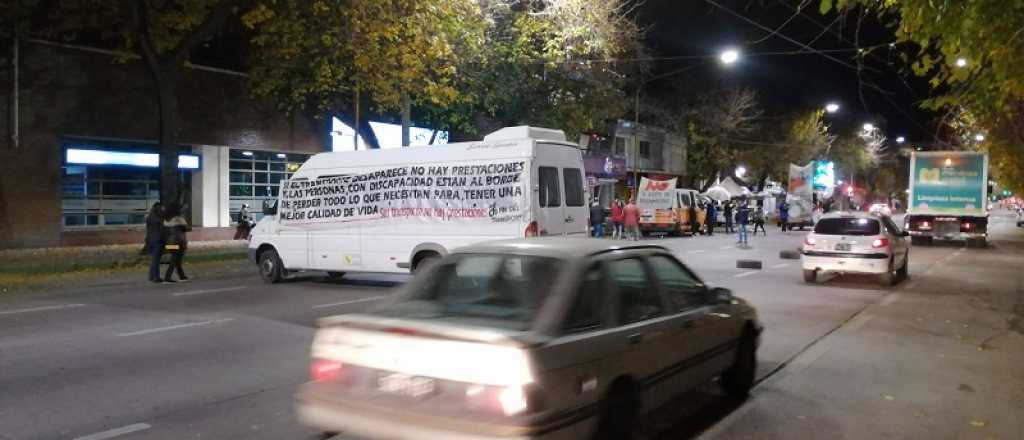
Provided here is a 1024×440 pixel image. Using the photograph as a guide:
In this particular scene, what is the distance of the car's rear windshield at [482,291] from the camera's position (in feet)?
15.2

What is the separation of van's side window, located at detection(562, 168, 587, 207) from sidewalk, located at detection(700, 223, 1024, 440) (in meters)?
4.95

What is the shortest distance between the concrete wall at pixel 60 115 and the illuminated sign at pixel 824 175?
45141 mm

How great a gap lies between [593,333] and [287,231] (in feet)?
38.3

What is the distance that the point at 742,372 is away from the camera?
6492 mm

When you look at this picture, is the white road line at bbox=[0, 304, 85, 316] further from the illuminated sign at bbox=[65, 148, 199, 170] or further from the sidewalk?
the illuminated sign at bbox=[65, 148, 199, 170]

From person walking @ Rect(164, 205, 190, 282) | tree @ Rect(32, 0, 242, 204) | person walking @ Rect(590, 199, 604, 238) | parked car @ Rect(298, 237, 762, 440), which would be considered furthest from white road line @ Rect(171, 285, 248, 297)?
person walking @ Rect(590, 199, 604, 238)

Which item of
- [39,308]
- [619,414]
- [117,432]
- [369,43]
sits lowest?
[117,432]

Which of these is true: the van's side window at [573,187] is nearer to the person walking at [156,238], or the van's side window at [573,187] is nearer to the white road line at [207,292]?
the white road line at [207,292]

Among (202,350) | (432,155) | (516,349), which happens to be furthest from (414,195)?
(516,349)

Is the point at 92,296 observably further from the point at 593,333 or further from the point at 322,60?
the point at 593,333

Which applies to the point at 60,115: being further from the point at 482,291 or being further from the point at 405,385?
the point at 405,385

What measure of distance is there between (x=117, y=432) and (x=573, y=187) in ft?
30.0

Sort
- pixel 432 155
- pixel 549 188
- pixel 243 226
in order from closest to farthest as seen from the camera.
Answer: pixel 549 188 < pixel 432 155 < pixel 243 226

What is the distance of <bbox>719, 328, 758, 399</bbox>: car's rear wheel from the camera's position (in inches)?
254
